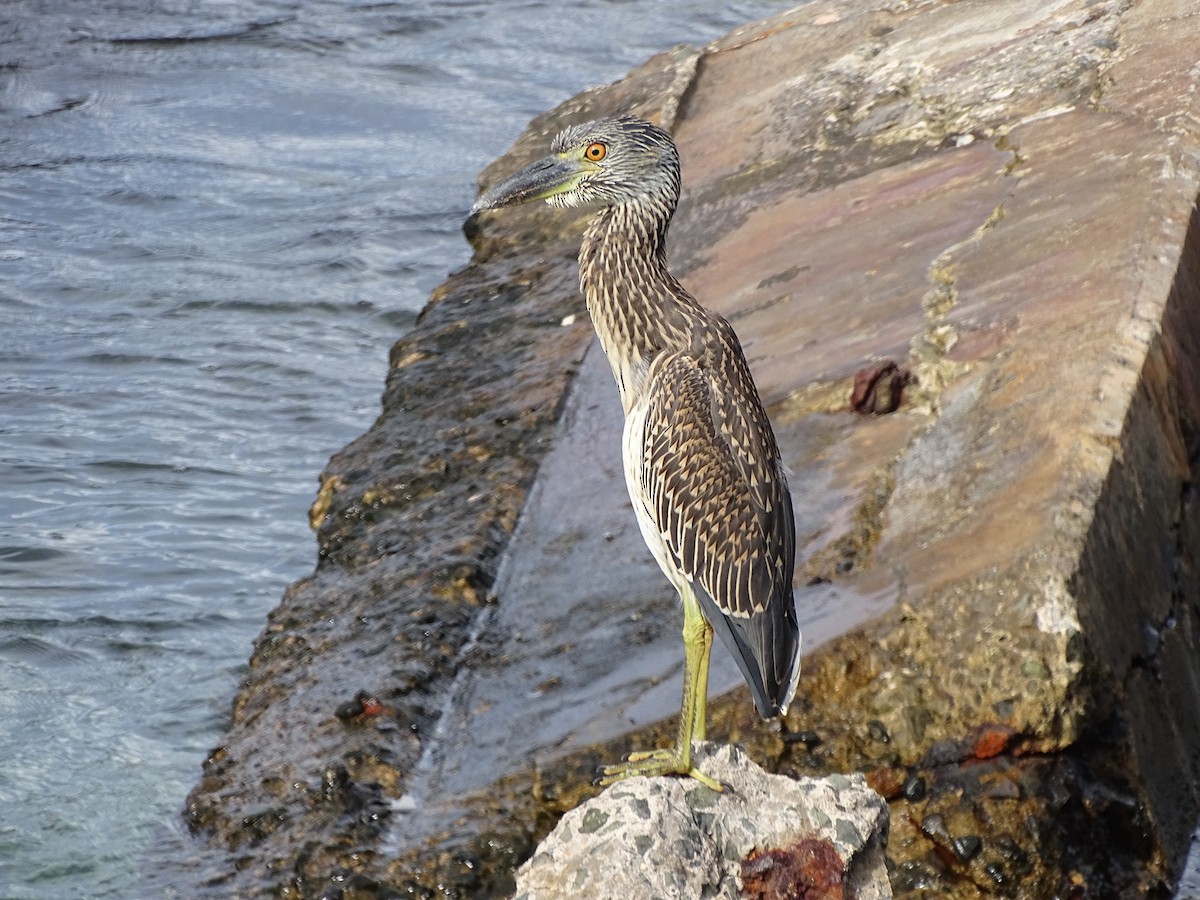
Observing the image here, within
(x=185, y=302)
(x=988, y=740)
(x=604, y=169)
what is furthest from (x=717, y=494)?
Result: (x=185, y=302)

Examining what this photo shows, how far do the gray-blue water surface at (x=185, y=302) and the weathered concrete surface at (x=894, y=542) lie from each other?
0.63 m

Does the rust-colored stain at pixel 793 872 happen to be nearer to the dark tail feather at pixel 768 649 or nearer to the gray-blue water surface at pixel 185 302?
the dark tail feather at pixel 768 649

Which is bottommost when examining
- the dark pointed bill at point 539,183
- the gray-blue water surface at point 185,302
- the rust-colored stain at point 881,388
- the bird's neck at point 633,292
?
the gray-blue water surface at point 185,302

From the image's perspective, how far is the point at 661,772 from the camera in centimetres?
387

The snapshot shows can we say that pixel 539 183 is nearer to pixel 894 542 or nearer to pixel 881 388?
pixel 881 388

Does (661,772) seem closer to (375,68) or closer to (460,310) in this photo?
(460,310)

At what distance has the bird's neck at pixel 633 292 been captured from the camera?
14.9 ft

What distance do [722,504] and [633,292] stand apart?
784 millimetres

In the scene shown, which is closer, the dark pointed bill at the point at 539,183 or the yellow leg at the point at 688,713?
the yellow leg at the point at 688,713

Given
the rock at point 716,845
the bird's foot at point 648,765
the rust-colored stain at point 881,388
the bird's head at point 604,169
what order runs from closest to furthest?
the rock at point 716,845
the bird's foot at point 648,765
the bird's head at point 604,169
the rust-colored stain at point 881,388

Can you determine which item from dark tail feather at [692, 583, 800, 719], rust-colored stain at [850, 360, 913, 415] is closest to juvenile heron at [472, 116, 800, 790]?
dark tail feather at [692, 583, 800, 719]

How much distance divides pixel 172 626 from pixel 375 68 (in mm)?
8119

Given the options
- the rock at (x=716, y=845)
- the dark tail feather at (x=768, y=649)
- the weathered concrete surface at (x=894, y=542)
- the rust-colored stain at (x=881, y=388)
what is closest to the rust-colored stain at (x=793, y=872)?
the rock at (x=716, y=845)

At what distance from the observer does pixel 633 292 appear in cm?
464
